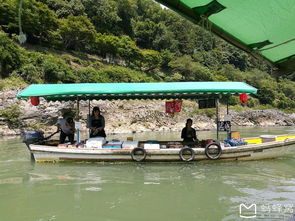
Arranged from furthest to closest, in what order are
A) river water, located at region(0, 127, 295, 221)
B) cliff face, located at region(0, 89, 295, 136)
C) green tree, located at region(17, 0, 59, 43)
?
green tree, located at region(17, 0, 59, 43) < cliff face, located at region(0, 89, 295, 136) < river water, located at region(0, 127, 295, 221)

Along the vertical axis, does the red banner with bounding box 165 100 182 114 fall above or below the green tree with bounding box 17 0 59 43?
below

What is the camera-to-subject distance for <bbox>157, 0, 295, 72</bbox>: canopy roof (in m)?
1.91

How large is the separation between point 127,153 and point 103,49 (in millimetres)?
38338

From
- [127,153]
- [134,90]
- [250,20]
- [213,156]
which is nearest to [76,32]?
[134,90]

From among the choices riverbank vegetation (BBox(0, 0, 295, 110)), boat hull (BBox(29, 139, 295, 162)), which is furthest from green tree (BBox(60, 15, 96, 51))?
boat hull (BBox(29, 139, 295, 162))

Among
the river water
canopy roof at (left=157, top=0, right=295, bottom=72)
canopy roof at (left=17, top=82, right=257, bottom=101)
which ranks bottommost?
the river water

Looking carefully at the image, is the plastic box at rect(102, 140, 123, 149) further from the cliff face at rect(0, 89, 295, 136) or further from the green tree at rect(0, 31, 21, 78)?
the green tree at rect(0, 31, 21, 78)

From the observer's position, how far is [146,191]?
6535mm

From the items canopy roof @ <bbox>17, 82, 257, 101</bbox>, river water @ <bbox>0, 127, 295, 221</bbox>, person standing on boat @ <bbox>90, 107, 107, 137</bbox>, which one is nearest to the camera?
river water @ <bbox>0, 127, 295, 221</bbox>

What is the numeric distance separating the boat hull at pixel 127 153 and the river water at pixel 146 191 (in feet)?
0.62

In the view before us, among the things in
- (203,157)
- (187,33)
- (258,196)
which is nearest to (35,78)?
(203,157)

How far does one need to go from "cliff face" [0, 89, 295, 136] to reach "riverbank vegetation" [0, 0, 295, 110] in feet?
9.83

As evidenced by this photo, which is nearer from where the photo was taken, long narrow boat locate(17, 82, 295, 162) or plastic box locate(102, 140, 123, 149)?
long narrow boat locate(17, 82, 295, 162)

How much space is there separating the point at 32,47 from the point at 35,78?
11.2 metres
